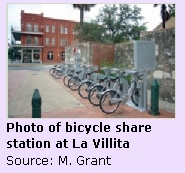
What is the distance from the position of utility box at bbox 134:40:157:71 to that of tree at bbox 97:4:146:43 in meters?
13.5

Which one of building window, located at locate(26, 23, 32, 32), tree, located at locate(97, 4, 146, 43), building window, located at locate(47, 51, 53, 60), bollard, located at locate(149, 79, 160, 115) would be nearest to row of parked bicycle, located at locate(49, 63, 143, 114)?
bollard, located at locate(149, 79, 160, 115)

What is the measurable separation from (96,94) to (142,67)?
5.42 feet

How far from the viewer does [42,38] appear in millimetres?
41125

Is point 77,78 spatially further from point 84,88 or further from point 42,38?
point 42,38

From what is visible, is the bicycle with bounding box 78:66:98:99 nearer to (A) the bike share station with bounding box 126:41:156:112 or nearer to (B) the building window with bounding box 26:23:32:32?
(A) the bike share station with bounding box 126:41:156:112

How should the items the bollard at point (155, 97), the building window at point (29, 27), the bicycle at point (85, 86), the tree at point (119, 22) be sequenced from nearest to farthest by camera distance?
the bollard at point (155, 97) → the bicycle at point (85, 86) → the tree at point (119, 22) → the building window at point (29, 27)

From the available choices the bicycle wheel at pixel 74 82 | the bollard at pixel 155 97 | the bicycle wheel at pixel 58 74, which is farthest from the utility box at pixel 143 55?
the bicycle wheel at pixel 58 74

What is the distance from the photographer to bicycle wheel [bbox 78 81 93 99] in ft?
23.6

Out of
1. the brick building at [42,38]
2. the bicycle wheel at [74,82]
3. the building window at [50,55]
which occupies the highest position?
the brick building at [42,38]

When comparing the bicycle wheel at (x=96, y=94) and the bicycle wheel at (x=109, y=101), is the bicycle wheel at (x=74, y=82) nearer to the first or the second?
the bicycle wheel at (x=96, y=94)

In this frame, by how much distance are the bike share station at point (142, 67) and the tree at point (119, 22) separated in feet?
44.4

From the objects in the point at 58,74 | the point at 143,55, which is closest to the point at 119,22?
the point at 58,74

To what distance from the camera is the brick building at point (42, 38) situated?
3819 centimetres

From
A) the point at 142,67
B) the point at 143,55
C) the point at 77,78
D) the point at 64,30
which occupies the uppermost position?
the point at 64,30
